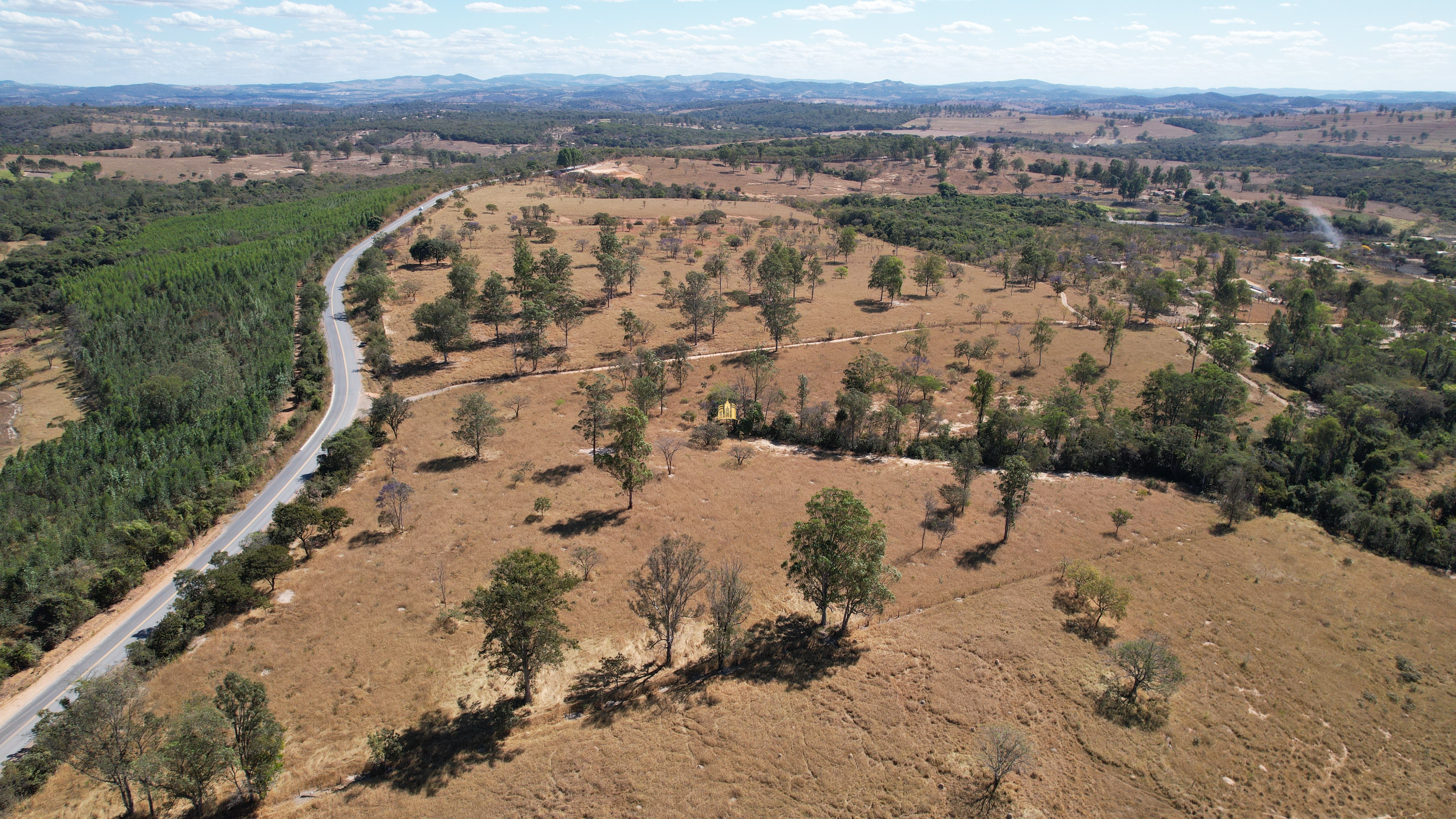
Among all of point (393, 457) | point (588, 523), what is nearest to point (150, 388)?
point (393, 457)

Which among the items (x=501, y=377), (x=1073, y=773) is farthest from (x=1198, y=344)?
(x=501, y=377)

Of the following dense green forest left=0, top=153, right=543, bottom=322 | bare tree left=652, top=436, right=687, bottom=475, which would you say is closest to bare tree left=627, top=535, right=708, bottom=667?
Result: bare tree left=652, top=436, right=687, bottom=475

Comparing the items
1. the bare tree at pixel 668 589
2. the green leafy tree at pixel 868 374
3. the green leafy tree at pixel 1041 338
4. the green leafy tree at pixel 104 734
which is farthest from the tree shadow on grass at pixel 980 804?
the green leafy tree at pixel 1041 338

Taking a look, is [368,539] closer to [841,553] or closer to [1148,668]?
[841,553]

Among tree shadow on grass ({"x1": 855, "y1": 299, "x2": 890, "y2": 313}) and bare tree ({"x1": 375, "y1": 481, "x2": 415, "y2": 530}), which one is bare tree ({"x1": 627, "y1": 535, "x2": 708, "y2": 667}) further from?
tree shadow on grass ({"x1": 855, "y1": 299, "x2": 890, "y2": 313})

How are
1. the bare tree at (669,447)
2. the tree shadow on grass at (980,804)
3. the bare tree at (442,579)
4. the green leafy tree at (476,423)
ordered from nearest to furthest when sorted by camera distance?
the tree shadow on grass at (980,804) < the bare tree at (442,579) < the green leafy tree at (476,423) < the bare tree at (669,447)

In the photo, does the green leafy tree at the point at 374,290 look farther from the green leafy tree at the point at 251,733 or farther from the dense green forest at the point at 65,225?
the green leafy tree at the point at 251,733

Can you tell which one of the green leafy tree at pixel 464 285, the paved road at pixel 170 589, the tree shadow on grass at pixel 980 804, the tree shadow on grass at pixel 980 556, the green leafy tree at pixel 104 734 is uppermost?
the green leafy tree at pixel 464 285
